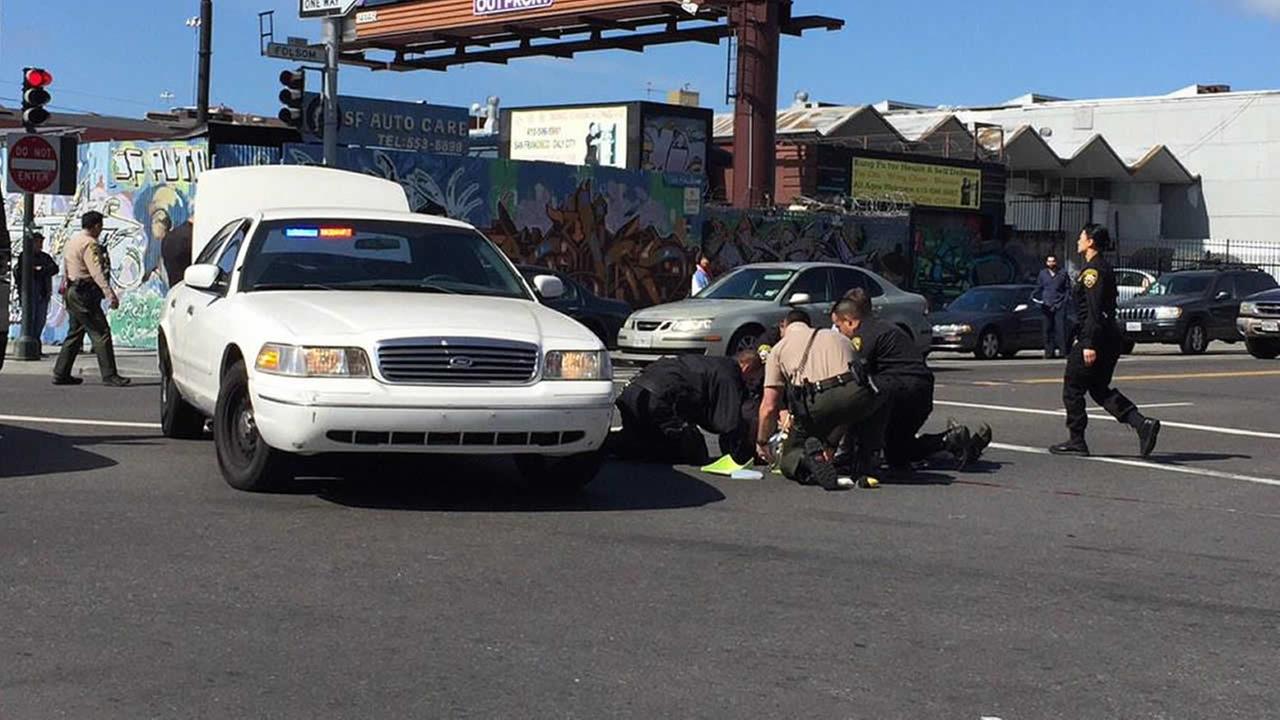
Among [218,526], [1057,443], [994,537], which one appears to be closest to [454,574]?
[218,526]

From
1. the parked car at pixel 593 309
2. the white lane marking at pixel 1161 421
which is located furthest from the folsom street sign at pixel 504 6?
the white lane marking at pixel 1161 421

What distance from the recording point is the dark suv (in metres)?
29.8

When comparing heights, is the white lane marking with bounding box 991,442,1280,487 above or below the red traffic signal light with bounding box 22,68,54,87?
below

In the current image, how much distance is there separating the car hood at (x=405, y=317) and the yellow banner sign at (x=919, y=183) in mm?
33389

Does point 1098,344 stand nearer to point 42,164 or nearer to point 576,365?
point 576,365

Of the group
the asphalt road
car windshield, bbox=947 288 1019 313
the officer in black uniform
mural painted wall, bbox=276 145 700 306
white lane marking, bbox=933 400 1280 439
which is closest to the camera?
the asphalt road

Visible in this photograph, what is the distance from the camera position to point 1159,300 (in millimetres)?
30188

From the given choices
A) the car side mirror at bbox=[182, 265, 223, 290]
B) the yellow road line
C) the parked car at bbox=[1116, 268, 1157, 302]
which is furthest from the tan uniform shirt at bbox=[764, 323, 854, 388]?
the parked car at bbox=[1116, 268, 1157, 302]

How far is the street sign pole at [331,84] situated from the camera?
21.2 metres

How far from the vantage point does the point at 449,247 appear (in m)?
10.3

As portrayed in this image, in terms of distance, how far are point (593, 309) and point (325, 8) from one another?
5.43 m

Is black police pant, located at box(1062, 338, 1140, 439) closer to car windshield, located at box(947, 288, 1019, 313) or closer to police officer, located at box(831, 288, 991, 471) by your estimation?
police officer, located at box(831, 288, 991, 471)

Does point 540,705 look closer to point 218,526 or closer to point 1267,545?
point 218,526

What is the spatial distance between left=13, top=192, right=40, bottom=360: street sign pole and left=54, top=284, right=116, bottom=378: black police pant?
369 cm
